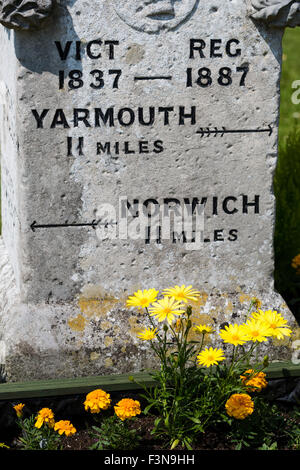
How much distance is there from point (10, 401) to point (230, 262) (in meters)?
1.13

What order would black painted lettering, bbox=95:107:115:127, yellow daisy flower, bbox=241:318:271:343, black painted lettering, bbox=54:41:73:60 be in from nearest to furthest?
1. yellow daisy flower, bbox=241:318:271:343
2. black painted lettering, bbox=54:41:73:60
3. black painted lettering, bbox=95:107:115:127

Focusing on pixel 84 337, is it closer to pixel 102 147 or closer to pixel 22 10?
pixel 102 147

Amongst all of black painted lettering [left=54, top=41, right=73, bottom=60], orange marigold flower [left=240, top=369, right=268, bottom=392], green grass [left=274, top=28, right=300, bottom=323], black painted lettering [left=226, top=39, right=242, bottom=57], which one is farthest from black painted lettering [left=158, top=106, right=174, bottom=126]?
green grass [left=274, top=28, right=300, bottom=323]

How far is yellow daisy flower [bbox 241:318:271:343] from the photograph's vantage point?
8.45 ft

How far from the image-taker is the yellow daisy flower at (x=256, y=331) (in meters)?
2.58

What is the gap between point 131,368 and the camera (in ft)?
10.2

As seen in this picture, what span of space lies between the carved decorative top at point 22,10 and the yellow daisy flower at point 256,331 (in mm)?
1426

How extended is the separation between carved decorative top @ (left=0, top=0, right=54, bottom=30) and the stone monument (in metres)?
0.04

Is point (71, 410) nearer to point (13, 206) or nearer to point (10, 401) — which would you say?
point (10, 401)

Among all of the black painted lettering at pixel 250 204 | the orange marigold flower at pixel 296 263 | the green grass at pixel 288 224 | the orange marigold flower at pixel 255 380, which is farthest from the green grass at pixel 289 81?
the orange marigold flower at pixel 255 380

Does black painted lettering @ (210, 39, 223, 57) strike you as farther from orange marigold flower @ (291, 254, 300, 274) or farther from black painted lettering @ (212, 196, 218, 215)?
orange marigold flower @ (291, 254, 300, 274)

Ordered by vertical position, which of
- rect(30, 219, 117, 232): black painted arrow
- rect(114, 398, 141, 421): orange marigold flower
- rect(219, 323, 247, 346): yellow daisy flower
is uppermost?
rect(30, 219, 117, 232): black painted arrow

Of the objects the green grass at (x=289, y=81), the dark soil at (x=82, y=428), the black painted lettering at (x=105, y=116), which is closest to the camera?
the dark soil at (x=82, y=428)

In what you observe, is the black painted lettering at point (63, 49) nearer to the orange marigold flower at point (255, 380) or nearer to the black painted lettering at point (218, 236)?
the black painted lettering at point (218, 236)
